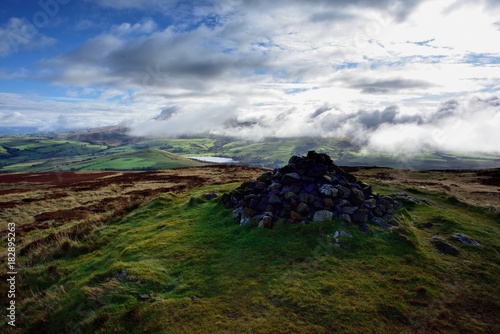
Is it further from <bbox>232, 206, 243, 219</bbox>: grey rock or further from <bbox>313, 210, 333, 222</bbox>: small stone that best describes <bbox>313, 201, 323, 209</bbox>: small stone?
<bbox>232, 206, 243, 219</bbox>: grey rock

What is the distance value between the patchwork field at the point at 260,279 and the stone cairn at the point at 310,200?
0.93 metres

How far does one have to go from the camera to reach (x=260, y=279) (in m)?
13.2

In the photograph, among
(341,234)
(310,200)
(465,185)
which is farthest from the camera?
(465,185)

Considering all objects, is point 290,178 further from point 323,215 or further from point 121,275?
point 121,275

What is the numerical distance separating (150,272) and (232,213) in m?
7.73

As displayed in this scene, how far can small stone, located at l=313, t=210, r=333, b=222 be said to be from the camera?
1742 cm

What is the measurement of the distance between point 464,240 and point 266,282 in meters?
13.1

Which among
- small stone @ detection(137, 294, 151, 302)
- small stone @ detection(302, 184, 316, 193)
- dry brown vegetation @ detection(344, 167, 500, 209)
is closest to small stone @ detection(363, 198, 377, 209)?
small stone @ detection(302, 184, 316, 193)

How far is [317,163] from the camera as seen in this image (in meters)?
22.2

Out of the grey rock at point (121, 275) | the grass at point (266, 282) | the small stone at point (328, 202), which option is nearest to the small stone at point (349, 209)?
the small stone at point (328, 202)

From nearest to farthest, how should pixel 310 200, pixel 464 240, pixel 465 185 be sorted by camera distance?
pixel 464 240
pixel 310 200
pixel 465 185

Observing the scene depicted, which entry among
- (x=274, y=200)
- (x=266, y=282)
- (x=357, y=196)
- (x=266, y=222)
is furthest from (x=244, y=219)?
(x=357, y=196)

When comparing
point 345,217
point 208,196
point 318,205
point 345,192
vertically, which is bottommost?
point 208,196

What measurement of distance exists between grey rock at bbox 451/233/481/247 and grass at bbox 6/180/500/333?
474mm
